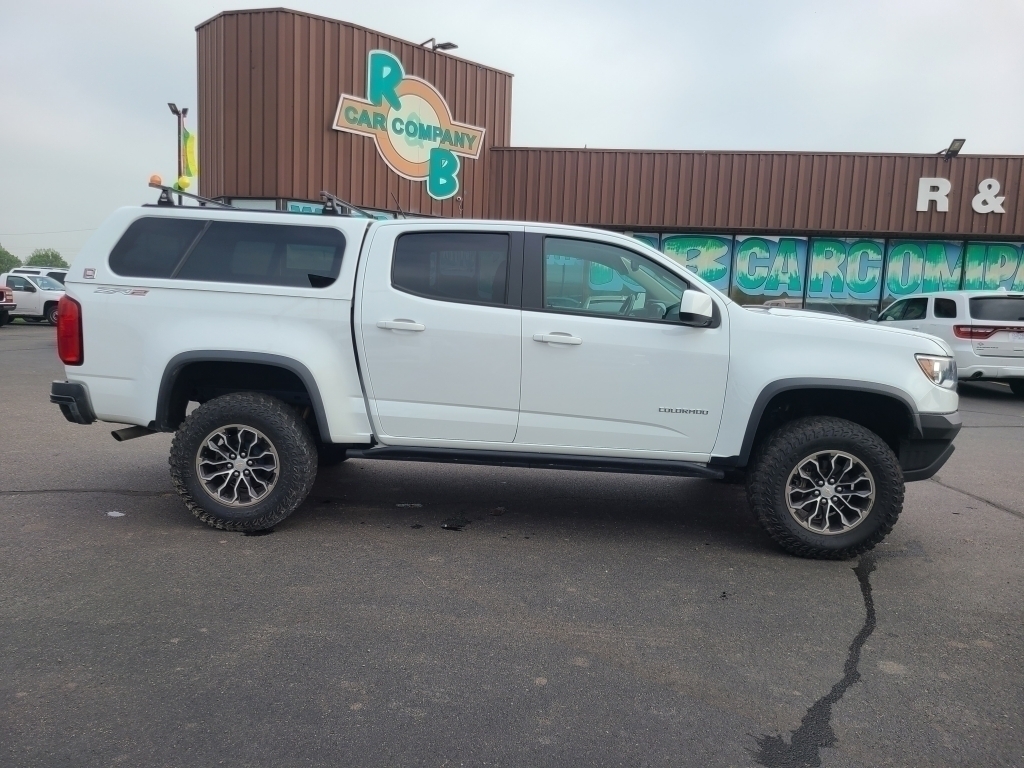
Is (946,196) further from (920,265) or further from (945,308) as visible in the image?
(945,308)

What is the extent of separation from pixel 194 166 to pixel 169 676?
21.7 m

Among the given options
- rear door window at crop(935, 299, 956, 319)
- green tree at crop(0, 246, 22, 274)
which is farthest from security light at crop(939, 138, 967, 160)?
green tree at crop(0, 246, 22, 274)

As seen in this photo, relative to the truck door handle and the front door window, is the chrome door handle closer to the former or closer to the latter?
the front door window

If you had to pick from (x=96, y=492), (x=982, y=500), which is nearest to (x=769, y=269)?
(x=982, y=500)

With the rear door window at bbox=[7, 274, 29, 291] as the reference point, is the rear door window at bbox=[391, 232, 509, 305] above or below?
above

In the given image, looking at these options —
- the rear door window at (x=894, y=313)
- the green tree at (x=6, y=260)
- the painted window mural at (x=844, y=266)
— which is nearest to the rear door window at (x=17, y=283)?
the painted window mural at (x=844, y=266)

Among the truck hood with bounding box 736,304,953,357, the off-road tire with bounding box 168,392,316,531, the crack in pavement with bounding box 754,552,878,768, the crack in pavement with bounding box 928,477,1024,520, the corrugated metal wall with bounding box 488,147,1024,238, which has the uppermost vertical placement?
the corrugated metal wall with bounding box 488,147,1024,238

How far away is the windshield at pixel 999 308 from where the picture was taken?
38.2 feet

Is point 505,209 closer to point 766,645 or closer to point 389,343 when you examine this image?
point 389,343

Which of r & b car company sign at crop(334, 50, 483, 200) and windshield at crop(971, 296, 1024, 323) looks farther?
r & b car company sign at crop(334, 50, 483, 200)

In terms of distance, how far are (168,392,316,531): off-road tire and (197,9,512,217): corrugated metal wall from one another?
11.5 meters

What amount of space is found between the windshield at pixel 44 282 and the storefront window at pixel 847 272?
22.3m

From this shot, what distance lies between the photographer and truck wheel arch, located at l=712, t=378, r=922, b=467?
4.59 metres

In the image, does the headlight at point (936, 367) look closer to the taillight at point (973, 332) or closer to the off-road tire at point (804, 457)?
the off-road tire at point (804, 457)
